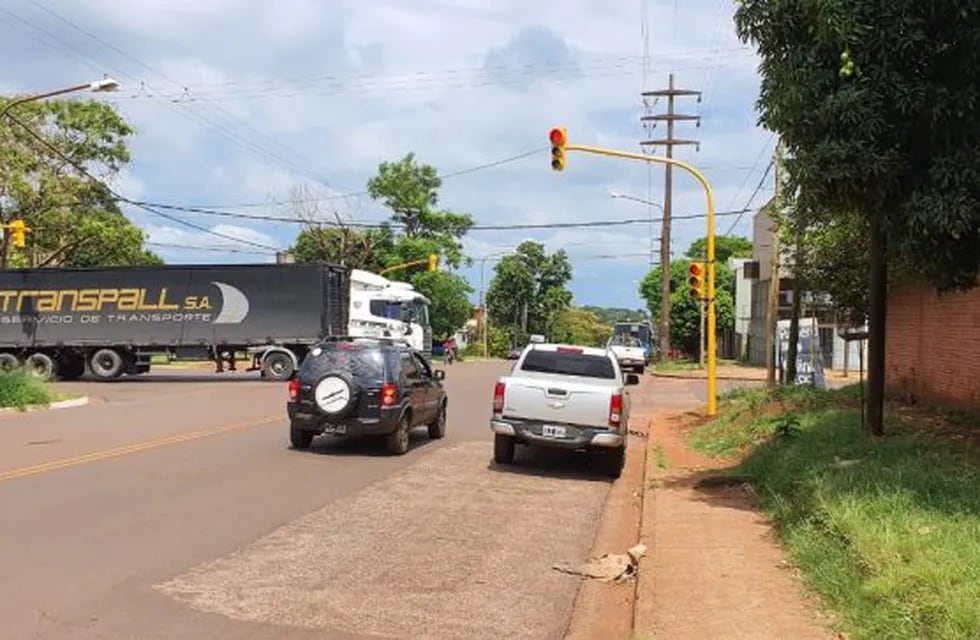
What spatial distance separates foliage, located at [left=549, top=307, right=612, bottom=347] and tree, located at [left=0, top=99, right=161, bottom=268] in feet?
213

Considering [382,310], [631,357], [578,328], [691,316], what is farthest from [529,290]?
[382,310]

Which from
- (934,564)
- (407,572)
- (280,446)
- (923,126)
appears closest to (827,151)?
(923,126)

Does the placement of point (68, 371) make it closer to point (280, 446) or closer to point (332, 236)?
point (280, 446)

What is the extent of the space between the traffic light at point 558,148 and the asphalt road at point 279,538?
790 cm

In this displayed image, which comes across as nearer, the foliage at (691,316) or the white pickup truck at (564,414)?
the white pickup truck at (564,414)

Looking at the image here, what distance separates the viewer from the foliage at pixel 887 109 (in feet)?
30.1

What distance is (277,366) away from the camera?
34531 millimetres

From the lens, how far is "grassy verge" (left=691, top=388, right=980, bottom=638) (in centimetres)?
555

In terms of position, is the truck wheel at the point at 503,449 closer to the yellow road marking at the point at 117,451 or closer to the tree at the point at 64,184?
the yellow road marking at the point at 117,451

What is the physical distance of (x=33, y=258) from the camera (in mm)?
51656

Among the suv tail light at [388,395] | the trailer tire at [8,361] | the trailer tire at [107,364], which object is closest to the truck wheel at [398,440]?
the suv tail light at [388,395]

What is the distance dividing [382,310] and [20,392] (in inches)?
665

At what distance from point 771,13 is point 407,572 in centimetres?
632

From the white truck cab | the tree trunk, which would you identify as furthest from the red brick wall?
the white truck cab
